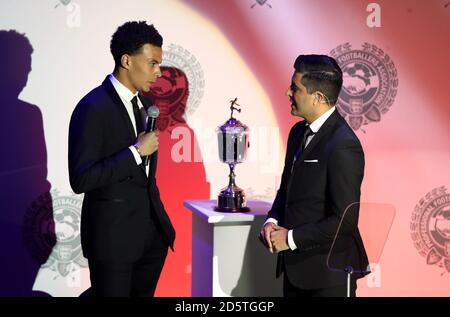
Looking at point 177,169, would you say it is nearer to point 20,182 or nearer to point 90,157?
point 20,182

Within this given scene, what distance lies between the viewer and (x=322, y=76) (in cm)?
232

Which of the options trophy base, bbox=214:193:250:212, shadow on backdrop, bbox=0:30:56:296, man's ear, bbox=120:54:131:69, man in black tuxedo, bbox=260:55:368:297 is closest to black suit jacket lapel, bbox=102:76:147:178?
man's ear, bbox=120:54:131:69

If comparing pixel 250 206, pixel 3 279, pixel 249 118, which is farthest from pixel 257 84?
pixel 3 279

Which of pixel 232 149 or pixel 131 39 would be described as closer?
pixel 131 39

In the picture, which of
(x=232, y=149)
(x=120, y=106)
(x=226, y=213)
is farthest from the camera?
(x=232, y=149)

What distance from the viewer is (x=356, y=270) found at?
77.5 inches

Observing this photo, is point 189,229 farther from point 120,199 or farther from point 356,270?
point 356,270

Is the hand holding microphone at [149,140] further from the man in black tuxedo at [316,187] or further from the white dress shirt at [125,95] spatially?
the man in black tuxedo at [316,187]

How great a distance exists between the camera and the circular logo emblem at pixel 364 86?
3570 mm

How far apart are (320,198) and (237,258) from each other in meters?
0.76

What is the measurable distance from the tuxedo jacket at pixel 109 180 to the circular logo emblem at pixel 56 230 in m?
1.14

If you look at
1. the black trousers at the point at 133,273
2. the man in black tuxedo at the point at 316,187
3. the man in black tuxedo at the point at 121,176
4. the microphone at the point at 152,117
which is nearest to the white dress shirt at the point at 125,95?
the man in black tuxedo at the point at 121,176

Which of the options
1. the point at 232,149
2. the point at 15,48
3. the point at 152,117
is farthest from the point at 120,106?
the point at 15,48

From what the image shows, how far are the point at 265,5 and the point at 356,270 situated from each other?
2.05 metres
